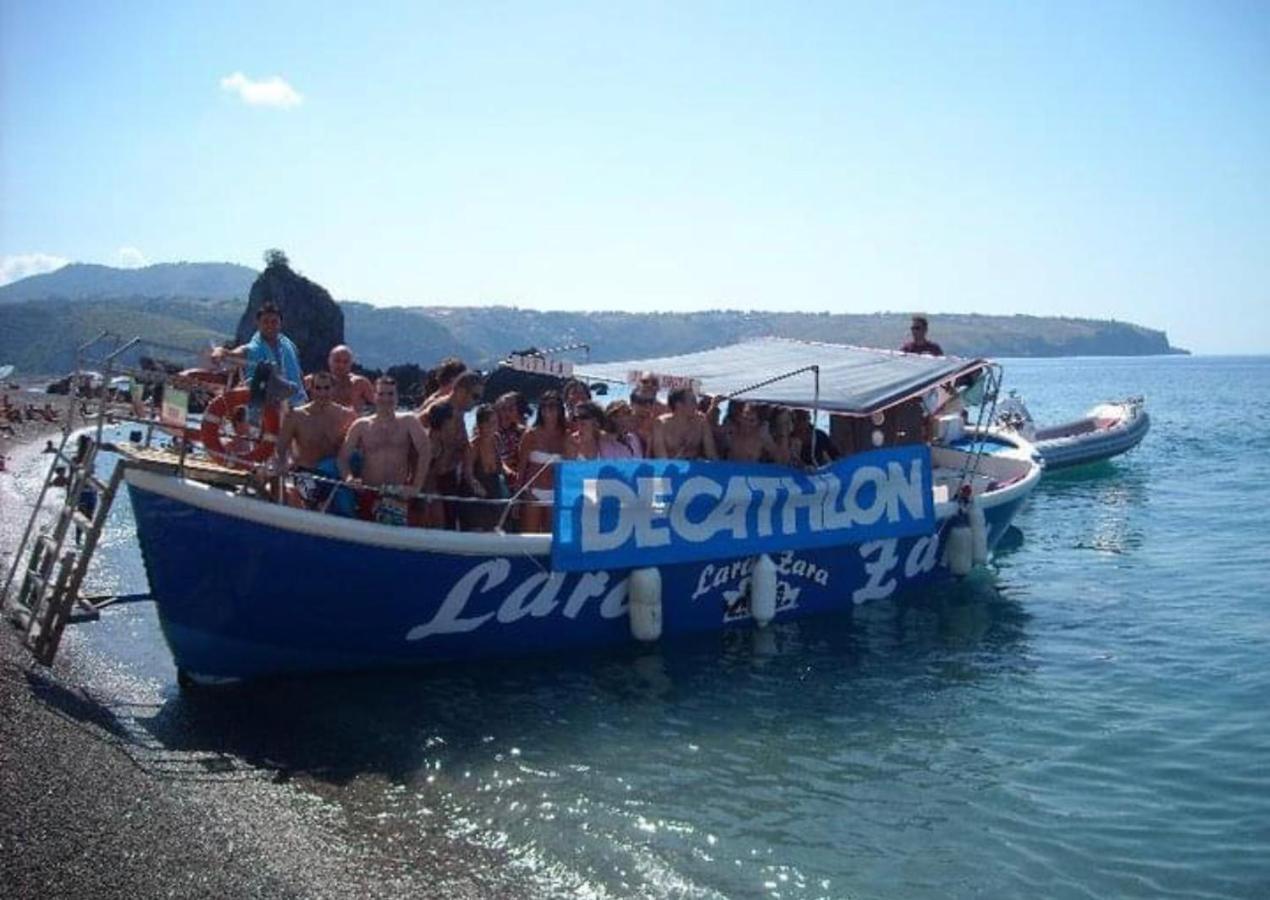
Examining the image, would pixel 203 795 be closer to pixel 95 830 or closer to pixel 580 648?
pixel 95 830

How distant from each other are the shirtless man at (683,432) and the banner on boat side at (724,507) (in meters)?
0.66

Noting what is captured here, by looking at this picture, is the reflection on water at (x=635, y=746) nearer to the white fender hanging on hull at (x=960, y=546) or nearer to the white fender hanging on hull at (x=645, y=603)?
the white fender hanging on hull at (x=645, y=603)

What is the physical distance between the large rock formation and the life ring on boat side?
56924 mm

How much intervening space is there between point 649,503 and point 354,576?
2.74m

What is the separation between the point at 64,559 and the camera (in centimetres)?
809

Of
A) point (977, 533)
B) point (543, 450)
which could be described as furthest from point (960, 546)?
point (543, 450)

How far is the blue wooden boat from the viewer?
8297mm

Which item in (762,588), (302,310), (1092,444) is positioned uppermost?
(302,310)

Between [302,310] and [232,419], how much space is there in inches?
2335

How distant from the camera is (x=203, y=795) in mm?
6730

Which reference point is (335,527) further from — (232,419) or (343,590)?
(232,419)

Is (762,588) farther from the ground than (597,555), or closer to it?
closer to it

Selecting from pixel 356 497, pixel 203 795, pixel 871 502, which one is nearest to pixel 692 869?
pixel 203 795

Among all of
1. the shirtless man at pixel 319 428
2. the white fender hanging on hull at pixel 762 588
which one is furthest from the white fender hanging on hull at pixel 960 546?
the shirtless man at pixel 319 428
